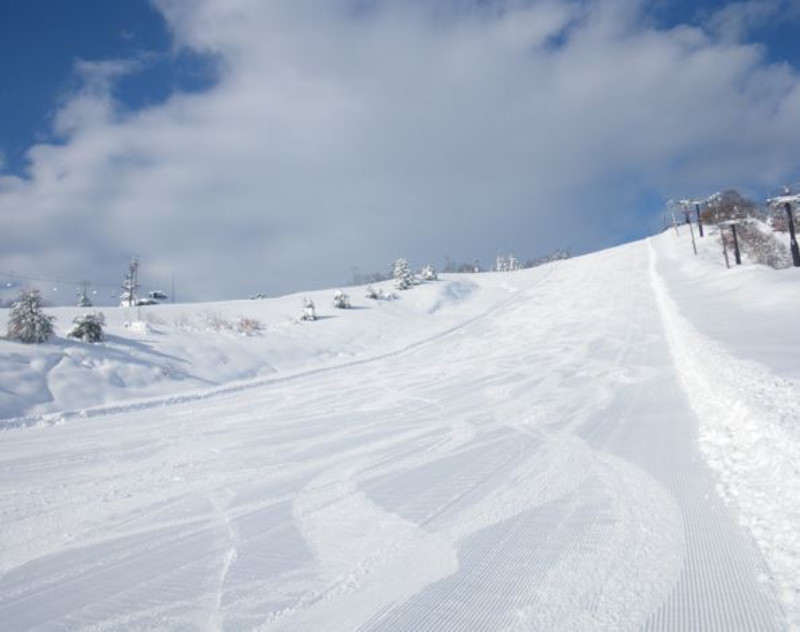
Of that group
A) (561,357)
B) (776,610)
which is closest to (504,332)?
(561,357)

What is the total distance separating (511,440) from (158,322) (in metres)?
17.6

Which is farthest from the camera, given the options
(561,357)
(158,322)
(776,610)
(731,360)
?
(158,322)

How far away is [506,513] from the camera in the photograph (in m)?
4.07

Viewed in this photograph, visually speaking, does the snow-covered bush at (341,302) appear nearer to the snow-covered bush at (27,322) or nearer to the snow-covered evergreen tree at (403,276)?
the snow-covered evergreen tree at (403,276)

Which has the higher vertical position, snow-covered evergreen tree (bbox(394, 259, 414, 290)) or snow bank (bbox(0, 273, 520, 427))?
snow-covered evergreen tree (bbox(394, 259, 414, 290))

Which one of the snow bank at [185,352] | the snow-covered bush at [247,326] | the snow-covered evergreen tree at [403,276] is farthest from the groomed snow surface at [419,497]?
the snow-covered evergreen tree at [403,276]

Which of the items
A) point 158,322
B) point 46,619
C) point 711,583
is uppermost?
point 158,322

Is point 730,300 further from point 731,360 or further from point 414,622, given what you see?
point 414,622

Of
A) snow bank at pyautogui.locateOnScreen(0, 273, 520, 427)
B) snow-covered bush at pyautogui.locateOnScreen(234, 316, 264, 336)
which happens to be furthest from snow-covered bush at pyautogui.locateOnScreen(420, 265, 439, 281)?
snow-covered bush at pyautogui.locateOnScreen(234, 316, 264, 336)

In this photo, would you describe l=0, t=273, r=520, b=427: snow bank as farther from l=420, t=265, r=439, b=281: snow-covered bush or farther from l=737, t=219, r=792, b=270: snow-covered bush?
l=737, t=219, r=792, b=270: snow-covered bush

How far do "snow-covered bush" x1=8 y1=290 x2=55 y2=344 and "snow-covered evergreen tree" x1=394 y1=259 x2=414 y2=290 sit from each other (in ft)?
97.3

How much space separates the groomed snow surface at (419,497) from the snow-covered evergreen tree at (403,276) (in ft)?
94.3

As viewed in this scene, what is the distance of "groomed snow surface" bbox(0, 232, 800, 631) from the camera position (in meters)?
2.93

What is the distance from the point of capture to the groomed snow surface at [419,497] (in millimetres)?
2926
